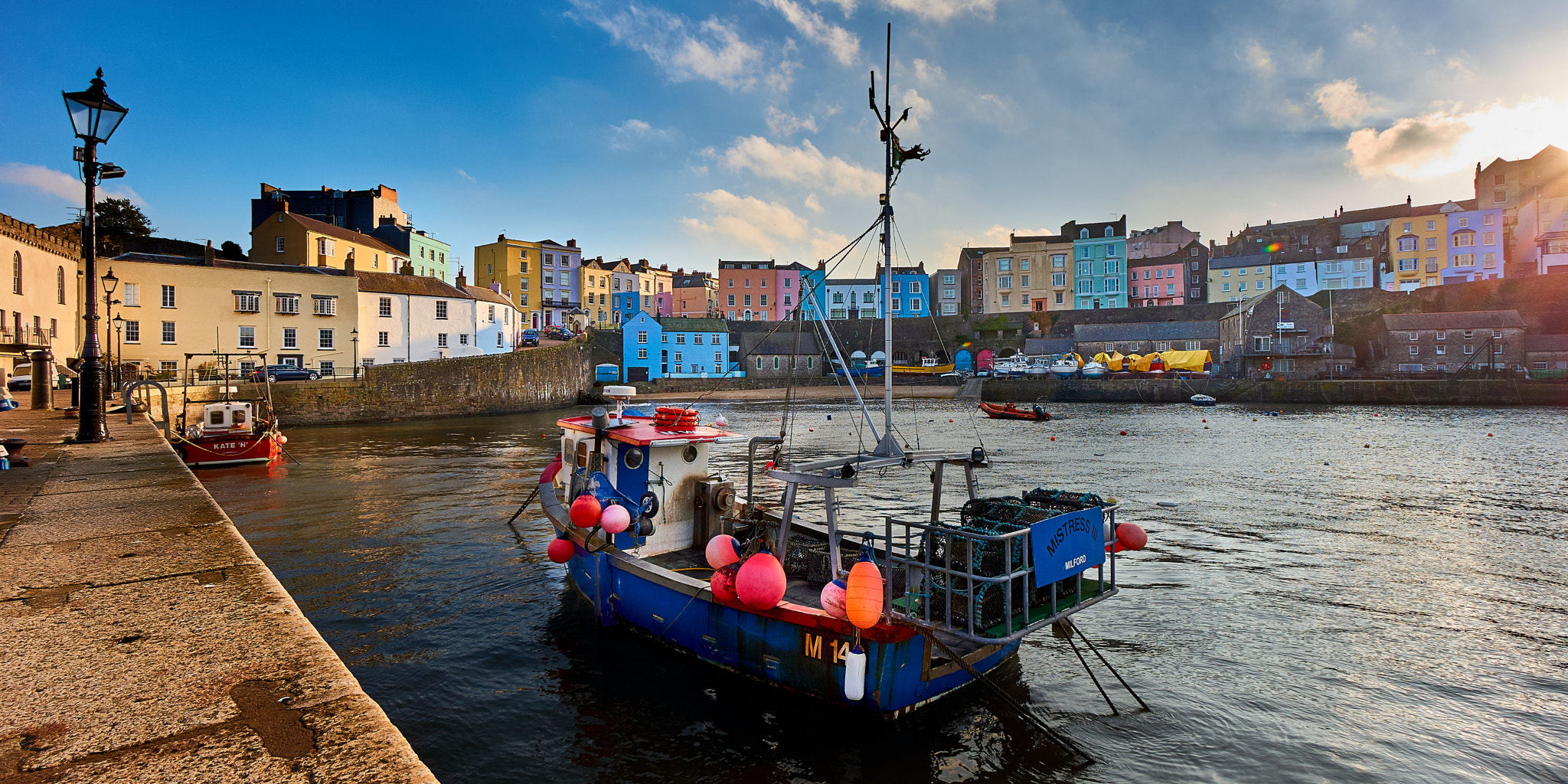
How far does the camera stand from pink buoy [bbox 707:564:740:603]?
7.54 m

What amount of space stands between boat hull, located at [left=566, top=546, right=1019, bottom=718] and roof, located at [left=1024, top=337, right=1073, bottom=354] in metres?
73.6

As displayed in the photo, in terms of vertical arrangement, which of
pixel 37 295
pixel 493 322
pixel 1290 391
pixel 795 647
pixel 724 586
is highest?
pixel 493 322

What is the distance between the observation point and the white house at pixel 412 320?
49875 mm

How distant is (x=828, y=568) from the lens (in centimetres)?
870

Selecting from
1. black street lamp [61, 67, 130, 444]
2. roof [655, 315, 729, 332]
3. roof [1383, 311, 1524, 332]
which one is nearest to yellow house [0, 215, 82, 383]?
black street lamp [61, 67, 130, 444]

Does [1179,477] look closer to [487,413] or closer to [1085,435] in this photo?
[1085,435]

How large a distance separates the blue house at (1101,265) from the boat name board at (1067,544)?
3440 inches

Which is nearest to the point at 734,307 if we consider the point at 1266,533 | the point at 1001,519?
the point at 1266,533

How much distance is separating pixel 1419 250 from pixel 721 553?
112m

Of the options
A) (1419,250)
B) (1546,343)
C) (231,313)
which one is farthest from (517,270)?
(1419,250)

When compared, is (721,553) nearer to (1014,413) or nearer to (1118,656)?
(1118,656)

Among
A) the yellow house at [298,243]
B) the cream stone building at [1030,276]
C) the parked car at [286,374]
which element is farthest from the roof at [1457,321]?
the yellow house at [298,243]

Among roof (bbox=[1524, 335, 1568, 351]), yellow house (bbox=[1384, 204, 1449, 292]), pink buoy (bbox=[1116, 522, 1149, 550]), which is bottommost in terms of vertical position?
pink buoy (bbox=[1116, 522, 1149, 550])

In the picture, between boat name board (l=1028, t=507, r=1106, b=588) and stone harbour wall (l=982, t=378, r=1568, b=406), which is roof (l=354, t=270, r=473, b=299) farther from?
boat name board (l=1028, t=507, r=1106, b=588)
